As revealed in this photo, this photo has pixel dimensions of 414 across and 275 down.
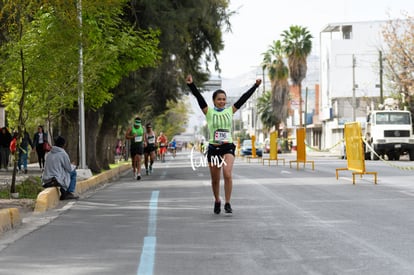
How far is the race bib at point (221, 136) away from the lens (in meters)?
12.0

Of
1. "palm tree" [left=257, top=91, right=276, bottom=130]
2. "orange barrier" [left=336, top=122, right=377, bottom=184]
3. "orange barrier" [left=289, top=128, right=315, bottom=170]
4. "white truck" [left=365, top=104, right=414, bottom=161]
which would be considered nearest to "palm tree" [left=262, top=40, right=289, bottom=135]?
"palm tree" [left=257, top=91, right=276, bottom=130]

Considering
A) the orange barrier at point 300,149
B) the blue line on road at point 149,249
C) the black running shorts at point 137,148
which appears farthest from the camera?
the orange barrier at point 300,149

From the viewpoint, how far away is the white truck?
4275cm

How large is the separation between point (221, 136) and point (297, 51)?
65.1 m

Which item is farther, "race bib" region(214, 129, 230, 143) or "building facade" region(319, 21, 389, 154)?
"building facade" region(319, 21, 389, 154)

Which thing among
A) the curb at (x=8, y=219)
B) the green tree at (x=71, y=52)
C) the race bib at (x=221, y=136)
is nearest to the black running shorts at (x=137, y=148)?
the green tree at (x=71, y=52)

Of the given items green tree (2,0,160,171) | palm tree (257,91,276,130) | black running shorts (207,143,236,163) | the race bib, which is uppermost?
palm tree (257,91,276,130)

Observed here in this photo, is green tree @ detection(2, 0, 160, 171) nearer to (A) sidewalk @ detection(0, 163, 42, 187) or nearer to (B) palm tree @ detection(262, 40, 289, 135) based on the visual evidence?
(A) sidewalk @ detection(0, 163, 42, 187)

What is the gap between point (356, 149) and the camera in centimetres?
2142

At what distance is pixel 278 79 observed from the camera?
80062mm

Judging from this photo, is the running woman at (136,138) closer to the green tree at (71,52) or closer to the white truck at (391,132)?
the green tree at (71,52)

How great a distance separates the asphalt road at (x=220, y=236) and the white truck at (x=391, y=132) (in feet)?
88.9

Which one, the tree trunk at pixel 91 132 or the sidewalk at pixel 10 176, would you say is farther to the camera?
the tree trunk at pixel 91 132

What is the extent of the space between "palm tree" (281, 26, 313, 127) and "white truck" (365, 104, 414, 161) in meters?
31.8
